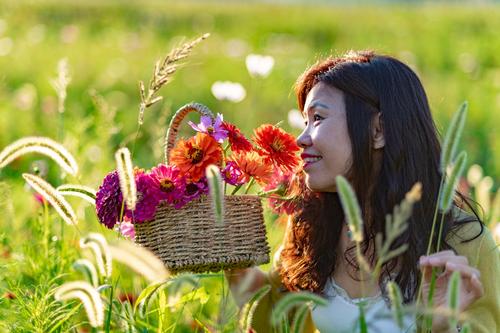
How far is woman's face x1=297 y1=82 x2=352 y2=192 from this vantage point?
277cm

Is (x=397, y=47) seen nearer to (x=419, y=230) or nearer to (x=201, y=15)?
(x=201, y=15)

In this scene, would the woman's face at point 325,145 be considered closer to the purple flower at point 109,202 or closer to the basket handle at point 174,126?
the basket handle at point 174,126

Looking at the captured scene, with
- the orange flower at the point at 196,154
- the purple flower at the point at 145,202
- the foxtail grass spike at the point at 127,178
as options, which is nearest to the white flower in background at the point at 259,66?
the orange flower at the point at 196,154

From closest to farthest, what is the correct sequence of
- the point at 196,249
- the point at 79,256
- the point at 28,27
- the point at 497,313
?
the point at 196,249 < the point at 497,313 < the point at 79,256 < the point at 28,27

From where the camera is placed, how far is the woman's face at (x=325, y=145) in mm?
2770

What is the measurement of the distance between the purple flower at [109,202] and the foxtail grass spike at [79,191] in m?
0.03

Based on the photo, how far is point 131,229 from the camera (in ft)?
9.17

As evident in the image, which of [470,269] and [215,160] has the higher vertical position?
[215,160]

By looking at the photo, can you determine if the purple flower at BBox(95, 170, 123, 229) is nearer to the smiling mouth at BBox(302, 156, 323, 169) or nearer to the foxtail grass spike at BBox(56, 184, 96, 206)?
the foxtail grass spike at BBox(56, 184, 96, 206)

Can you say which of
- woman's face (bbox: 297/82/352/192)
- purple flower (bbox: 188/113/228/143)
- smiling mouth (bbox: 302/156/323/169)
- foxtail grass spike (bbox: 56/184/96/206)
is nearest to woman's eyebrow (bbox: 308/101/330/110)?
woman's face (bbox: 297/82/352/192)

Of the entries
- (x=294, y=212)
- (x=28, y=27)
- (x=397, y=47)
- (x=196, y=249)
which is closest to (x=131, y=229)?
(x=196, y=249)

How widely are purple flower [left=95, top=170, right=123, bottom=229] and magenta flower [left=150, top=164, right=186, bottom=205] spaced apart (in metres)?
0.09

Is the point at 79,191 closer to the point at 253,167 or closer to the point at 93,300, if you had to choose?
the point at 253,167

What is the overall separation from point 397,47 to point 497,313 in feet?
31.9
